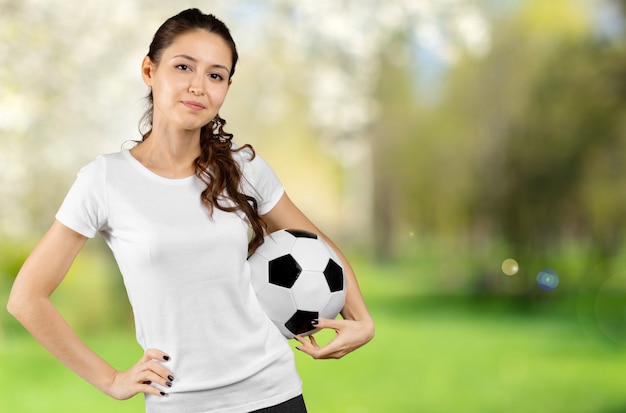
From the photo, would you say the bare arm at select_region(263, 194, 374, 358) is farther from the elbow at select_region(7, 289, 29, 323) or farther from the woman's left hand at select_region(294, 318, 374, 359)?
the elbow at select_region(7, 289, 29, 323)

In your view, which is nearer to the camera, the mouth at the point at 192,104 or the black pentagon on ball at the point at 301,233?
the mouth at the point at 192,104

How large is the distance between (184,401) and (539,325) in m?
8.80

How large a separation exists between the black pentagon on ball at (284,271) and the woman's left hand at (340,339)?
4.8 inches

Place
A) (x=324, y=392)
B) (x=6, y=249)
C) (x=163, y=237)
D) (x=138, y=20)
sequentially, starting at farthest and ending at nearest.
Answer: (x=6, y=249)
(x=138, y=20)
(x=324, y=392)
(x=163, y=237)

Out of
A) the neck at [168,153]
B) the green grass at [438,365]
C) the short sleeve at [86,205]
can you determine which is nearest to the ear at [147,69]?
the neck at [168,153]

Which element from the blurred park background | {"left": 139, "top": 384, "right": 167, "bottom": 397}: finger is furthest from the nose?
the blurred park background

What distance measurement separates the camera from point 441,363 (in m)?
8.59

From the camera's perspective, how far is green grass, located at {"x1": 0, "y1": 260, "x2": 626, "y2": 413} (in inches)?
289

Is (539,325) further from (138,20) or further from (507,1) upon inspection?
(138,20)

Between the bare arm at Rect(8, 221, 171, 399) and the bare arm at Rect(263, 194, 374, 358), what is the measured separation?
376mm

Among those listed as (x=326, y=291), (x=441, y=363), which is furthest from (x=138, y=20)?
(x=326, y=291)

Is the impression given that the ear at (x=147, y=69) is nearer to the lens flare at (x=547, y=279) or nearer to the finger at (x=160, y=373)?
the finger at (x=160, y=373)

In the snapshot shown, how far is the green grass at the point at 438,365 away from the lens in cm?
735

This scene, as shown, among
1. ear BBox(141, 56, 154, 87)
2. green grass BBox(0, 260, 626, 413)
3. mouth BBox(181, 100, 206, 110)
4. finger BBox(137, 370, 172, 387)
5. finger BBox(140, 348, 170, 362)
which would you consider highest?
ear BBox(141, 56, 154, 87)
